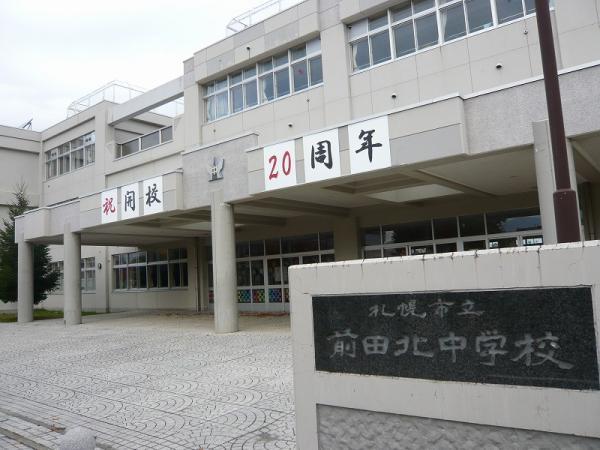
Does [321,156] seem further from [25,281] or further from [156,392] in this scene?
[25,281]

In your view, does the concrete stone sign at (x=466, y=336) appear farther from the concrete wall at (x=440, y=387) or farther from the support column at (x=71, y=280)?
the support column at (x=71, y=280)

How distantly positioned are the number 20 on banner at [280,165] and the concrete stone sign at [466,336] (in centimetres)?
853

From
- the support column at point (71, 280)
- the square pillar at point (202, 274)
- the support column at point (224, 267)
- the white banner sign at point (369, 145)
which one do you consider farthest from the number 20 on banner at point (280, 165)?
the square pillar at point (202, 274)

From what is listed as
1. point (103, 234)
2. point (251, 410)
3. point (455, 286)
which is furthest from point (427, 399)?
point (103, 234)

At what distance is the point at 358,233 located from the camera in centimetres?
1978

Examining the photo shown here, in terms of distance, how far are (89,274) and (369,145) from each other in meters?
27.0

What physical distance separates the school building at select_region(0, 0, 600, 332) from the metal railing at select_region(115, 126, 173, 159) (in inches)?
6.6

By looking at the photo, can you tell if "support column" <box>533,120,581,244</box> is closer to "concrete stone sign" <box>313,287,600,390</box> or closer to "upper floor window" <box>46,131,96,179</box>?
"concrete stone sign" <box>313,287,600,390</box>

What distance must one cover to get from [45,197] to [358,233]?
26.4 metres

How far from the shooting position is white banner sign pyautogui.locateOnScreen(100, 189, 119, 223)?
1828 cm

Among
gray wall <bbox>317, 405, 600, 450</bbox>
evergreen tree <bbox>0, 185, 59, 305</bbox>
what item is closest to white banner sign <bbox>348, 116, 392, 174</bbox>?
gray wall <bbox>317, 405, 600, 450</bbox>

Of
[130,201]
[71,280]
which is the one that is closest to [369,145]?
[130,201]

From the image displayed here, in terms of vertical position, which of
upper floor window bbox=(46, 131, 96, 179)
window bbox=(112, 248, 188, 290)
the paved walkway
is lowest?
the paved walkway

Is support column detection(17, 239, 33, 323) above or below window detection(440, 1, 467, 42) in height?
below
